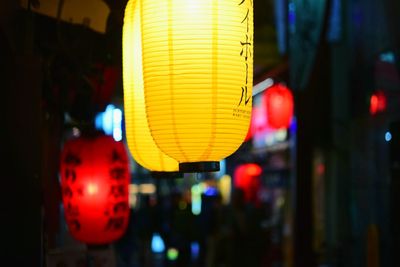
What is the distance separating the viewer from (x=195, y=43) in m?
4.09

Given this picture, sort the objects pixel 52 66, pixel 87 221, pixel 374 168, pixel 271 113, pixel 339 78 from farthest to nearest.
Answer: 1. pixel 339 78
2. pixel 271 113
3. pixel 374 168
4. pixel 52 66
5. pixel 87 221

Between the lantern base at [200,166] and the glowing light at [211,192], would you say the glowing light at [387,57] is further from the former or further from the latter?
the lantern base at [200,166]

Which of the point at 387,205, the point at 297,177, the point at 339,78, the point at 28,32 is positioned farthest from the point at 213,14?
the point at 339,78

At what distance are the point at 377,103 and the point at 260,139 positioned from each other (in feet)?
38.6

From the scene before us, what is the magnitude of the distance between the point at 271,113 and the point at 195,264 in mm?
5926

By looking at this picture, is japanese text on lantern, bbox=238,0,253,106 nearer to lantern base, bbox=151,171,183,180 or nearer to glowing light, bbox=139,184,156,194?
lantern base, bbox=151,171,183,180

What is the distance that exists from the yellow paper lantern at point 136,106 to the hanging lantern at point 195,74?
82 centimetres

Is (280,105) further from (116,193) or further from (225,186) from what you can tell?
(225,186)

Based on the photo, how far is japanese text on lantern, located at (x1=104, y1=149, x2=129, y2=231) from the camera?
636 centimetres

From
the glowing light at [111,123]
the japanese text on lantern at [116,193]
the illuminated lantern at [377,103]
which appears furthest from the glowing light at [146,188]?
the japanese text on lantern at [116,193]

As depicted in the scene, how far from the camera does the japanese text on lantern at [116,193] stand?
636cm

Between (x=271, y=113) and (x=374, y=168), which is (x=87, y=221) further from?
(x=271, y=113)

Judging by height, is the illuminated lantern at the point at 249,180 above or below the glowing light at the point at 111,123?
below

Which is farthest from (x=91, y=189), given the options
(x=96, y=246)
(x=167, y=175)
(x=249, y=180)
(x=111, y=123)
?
(x=249, y=180)
